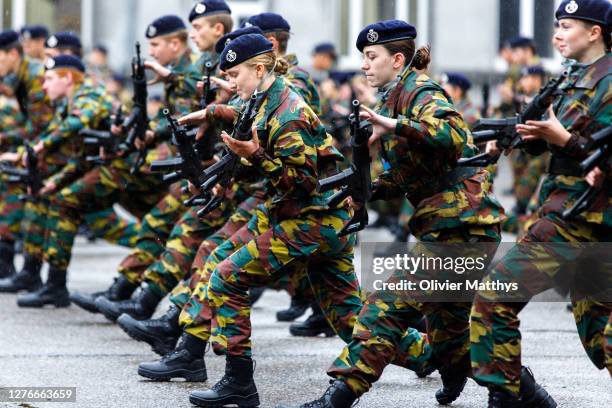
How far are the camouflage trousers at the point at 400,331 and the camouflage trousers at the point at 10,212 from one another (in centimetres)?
540

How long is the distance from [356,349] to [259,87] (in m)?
1.36

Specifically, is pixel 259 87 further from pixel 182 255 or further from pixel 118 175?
pixel 118 175

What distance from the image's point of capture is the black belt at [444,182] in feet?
20.2

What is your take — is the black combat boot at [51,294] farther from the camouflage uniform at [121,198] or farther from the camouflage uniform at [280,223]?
the camouflage uniform at [280,223]

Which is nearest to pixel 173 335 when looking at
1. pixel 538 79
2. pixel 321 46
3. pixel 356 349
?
pixel 356 349

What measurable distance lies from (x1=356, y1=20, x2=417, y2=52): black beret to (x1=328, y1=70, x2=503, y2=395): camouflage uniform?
0.59ft

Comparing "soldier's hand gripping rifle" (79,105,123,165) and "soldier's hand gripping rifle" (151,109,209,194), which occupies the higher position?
"soldier's hand gripping rifle" (151,109,209,194)

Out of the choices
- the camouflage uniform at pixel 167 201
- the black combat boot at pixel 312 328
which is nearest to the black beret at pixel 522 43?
the camouflage uniform at pixel 167 201

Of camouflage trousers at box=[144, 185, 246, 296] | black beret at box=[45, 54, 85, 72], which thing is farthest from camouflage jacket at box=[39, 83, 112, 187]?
camouflage trousers at box=[144, 185, 246, 296]

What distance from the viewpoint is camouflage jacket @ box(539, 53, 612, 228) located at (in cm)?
569

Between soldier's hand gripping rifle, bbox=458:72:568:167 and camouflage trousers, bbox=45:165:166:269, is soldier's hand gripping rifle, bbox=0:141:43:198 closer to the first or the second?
camouflage trousers, bbox=45:165:166:269

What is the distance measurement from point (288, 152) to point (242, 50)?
57 centimetres

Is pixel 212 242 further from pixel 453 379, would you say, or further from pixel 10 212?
pixel 10 212

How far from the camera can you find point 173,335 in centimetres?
763
